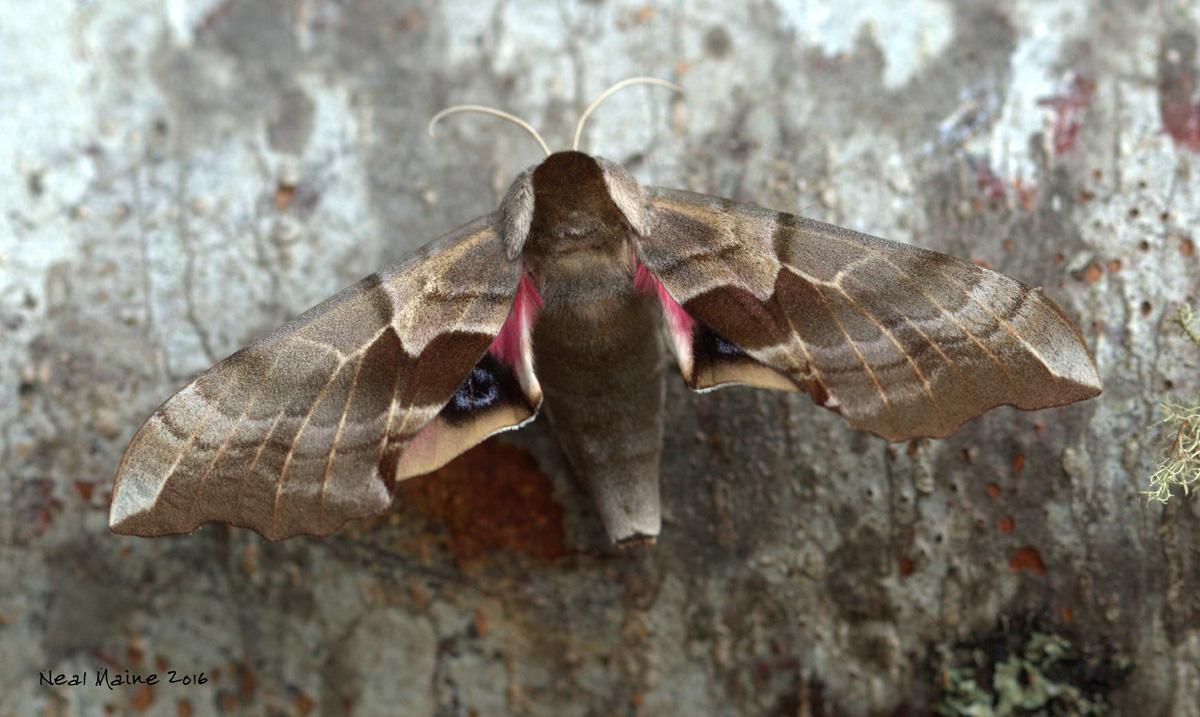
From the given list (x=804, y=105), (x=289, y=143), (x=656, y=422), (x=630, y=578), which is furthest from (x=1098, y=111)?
(x=289, y=143)

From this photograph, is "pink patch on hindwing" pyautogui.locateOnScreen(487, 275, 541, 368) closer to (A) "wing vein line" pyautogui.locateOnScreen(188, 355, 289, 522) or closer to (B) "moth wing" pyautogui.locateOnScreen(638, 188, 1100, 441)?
(B) "moth wing" pyautogui.locateOnScreen(638, 188, 1100, 441)

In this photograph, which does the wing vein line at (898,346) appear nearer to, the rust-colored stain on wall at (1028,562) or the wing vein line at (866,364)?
the wing vein line at (866,364)

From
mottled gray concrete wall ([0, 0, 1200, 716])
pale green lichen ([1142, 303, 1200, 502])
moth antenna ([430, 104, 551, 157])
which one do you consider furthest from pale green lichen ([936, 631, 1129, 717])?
moth antenna ([430, 104, 551, 157])

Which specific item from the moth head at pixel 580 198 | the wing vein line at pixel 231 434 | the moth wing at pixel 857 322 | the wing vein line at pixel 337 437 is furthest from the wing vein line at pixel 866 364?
the wing vein line at pixel 231 434

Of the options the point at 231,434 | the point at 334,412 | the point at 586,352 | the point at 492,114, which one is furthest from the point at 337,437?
the point at 492,114

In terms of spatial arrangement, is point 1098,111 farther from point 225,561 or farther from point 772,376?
point 225,561
